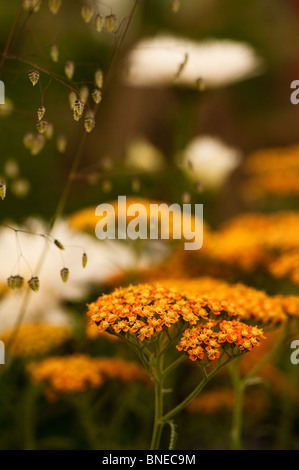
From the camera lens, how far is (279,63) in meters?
1.72

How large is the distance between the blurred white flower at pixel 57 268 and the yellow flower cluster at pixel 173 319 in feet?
1.08

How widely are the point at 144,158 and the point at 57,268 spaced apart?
0.23 metres

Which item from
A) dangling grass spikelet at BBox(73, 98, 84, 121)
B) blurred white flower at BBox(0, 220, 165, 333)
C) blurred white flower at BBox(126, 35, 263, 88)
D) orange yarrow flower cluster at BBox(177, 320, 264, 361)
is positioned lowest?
orange yarrow flower cluster at BBox(177, 320, 264, 361)

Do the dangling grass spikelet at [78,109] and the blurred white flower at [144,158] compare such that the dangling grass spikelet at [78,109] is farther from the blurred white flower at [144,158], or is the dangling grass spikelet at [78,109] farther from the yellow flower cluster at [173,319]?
the blurred white flower at [144,158]

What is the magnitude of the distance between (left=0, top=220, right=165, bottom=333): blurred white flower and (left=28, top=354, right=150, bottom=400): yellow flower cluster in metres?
0.11

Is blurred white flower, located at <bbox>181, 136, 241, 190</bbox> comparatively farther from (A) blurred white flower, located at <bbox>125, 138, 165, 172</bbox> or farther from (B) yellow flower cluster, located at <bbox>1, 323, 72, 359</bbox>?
(B) yellow flower cluster, located at <bbox>1, 323, 72, 359</bbox>

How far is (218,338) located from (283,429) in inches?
13.2

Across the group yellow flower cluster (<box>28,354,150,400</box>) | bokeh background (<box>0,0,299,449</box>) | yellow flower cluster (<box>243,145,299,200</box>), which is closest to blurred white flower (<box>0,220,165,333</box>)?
bokeh background (<box>0,0,299,449</box>)

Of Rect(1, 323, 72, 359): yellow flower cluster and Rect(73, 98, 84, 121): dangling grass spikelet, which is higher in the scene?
Rect(73, 98, 84, 121): dangling grass spikelet

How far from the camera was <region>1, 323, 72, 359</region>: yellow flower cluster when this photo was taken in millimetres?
608

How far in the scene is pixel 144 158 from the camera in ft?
2.93

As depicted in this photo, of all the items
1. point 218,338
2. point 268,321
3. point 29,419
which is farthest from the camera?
point 29,419

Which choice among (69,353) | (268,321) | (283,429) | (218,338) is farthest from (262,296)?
(69,353)
